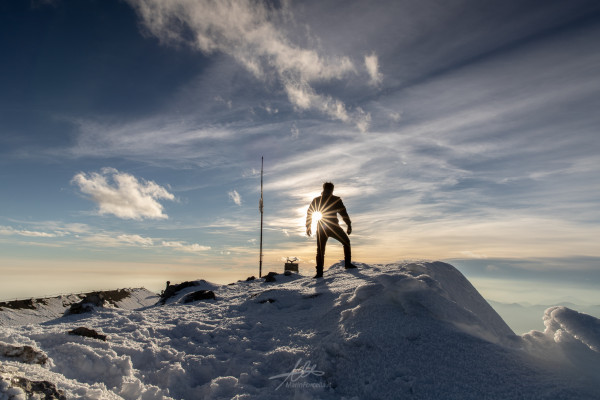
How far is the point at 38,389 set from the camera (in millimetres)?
2801

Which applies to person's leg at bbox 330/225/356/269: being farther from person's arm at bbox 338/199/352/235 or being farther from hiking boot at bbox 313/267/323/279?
hiking boot at bbox 313/267/323/279

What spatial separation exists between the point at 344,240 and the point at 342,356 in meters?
6.40

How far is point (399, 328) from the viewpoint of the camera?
430 cm

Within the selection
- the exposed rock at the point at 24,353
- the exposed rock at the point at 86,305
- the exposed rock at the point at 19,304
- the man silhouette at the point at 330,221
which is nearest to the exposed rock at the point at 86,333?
the exposed rock at the point at 24,353

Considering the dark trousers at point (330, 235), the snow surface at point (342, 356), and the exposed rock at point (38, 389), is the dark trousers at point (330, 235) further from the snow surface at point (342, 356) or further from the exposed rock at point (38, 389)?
the exposed rock at point (38, 389)

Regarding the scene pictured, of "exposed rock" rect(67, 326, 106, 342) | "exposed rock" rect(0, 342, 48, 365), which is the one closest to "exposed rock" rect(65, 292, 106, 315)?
"exposed rock" rect(67, 326, 106, 342)

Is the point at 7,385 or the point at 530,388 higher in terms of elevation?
the point at 7,385

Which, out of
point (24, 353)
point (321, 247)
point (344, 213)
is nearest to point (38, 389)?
point (24, 353)

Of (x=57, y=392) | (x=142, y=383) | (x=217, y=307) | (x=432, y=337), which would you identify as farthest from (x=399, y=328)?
(x=217, y=307)

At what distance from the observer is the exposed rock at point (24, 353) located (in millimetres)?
3479

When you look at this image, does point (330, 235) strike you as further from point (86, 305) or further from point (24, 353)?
point (24, 353)

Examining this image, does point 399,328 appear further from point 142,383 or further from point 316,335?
point 142,383

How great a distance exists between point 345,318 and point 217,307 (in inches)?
157

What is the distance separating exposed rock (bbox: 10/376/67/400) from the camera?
2699 millimetres
